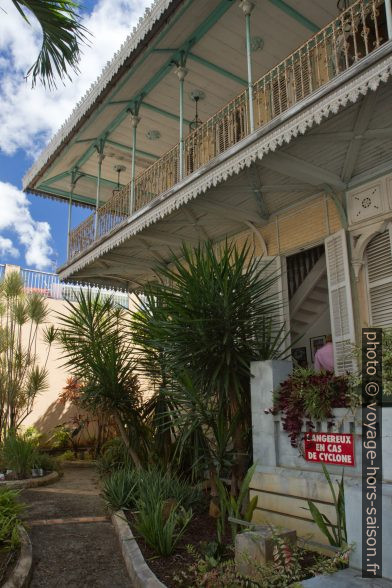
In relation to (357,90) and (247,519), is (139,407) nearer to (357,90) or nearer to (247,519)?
(247,519)

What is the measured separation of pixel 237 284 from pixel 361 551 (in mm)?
2858

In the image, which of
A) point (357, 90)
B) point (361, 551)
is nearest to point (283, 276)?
point (357, 90)

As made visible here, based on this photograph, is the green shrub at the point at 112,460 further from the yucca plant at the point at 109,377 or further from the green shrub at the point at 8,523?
the green shrub at the point at 8,523

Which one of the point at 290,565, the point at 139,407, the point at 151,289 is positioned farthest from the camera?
the point at 139,407

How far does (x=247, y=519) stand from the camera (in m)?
4.33

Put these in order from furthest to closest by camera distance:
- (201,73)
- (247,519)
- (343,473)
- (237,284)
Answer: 1. (201,73)
2. (237,284)
3. (247,519)
4. (343,473)

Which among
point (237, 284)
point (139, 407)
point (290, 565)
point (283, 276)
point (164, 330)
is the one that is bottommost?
point (290, 565)

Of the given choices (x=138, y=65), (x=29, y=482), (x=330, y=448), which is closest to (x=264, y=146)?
(x=330, y=448)

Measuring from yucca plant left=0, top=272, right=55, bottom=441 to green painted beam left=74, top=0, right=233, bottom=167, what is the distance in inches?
172

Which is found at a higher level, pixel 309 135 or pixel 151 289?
pixel 309 135

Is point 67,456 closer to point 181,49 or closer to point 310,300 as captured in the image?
point 310,300

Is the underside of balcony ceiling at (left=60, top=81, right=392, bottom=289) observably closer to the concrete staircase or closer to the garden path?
the concrete staircase

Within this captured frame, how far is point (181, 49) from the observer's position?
7.73 metres

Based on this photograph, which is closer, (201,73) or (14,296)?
(201,73)
